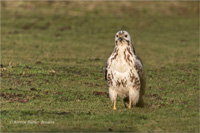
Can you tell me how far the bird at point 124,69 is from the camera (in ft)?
37.1

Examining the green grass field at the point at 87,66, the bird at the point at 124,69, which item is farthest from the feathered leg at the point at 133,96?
the green grass field at the point at 87,66

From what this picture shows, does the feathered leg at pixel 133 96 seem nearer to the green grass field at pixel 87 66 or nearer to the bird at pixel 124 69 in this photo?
the bird at pixel 124 69

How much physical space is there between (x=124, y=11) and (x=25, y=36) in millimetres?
18235

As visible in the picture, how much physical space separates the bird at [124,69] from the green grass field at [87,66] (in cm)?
62

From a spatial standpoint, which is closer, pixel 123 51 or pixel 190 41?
pixel 123 51

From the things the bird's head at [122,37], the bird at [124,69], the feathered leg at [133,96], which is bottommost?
the feathered leg at [133,96]

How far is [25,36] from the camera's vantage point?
104 ft

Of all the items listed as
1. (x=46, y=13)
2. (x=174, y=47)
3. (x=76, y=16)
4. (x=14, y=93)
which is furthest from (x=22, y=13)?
(x=14, y=93)

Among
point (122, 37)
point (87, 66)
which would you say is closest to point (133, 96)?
point (122, 37)

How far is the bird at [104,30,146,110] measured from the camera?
445 inches

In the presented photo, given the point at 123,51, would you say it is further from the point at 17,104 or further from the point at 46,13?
the point at 46,13

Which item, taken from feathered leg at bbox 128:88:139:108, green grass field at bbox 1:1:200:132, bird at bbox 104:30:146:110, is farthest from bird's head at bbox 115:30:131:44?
green grass field at bbox 1:1:200:132

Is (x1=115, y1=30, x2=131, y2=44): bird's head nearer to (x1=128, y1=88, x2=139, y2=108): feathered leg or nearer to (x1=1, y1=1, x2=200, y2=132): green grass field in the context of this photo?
(x1=128, y1=88, x2=139, y2=108): feathered leg

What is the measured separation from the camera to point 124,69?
11.3m
